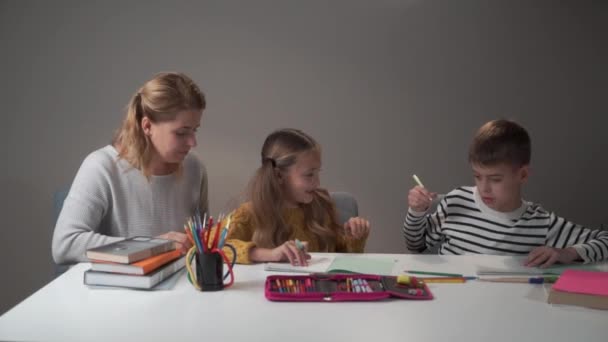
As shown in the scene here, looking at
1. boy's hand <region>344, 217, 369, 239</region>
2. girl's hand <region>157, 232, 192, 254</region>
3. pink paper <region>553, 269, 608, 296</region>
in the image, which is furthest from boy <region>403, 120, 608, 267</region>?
girl's hand <region>157, 232, 192, 254</region>

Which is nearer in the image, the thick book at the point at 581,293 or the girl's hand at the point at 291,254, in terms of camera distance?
the thick book at the point at 581,293

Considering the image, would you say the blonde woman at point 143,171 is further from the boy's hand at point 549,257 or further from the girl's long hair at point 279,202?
the boy's hand at point 549,257

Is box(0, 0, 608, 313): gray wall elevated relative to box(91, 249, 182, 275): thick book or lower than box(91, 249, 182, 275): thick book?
elevated

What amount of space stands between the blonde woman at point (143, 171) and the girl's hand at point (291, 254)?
1.83ft

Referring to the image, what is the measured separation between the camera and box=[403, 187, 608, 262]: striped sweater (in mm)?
1872

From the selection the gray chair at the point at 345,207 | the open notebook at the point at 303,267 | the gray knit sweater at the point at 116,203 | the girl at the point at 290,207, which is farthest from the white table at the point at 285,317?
the gray chair at the point at 345,207

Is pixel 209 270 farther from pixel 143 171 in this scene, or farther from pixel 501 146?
pixel 501 146

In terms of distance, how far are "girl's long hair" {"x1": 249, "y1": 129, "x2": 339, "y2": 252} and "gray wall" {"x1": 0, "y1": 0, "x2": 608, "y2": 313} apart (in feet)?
2.45

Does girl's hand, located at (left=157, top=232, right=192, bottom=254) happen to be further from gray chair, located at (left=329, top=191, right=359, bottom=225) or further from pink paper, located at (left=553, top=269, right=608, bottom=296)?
pink paper, located at (left=553, top=269, right=608, bottom=296)

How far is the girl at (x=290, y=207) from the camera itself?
6.21 ft

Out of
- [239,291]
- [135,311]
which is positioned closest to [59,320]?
[135,311]

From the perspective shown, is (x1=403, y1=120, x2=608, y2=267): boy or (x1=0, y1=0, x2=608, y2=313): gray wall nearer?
(x1=403, y1=120, x2=608, y2=267): boy

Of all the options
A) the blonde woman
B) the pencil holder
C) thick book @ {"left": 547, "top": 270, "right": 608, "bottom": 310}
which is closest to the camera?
thick book @ {"left": 547, "top": 270, "right": 608, "bottom": 310}

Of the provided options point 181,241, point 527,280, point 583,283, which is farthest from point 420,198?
point 181,241
